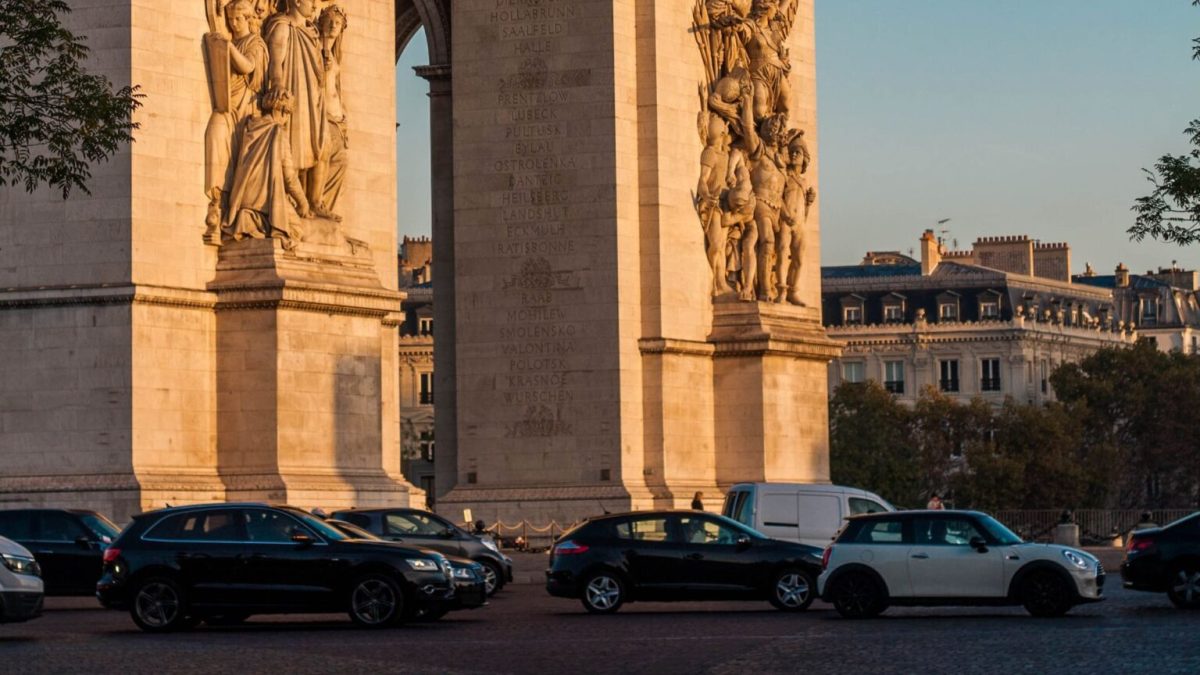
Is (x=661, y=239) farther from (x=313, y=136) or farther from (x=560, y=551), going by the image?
(x=560, y=551)

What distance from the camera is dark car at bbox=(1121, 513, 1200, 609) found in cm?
3956

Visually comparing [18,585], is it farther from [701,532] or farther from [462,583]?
[701,532]

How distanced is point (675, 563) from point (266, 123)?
9647mm

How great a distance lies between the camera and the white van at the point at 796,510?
143 feet

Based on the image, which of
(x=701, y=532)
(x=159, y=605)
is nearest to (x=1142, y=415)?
(x=701, y=532)

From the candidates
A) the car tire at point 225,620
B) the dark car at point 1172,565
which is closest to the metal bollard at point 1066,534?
the dark car at point 1172,565

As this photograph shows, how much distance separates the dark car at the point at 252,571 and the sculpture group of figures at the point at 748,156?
2213cm

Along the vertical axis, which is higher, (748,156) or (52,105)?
(748,156)

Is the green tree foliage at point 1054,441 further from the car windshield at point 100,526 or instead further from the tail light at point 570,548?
the car windshield at point 100,526

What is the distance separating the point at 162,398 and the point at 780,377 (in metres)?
17.7

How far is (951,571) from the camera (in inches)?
1471

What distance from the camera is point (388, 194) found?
46.3 m

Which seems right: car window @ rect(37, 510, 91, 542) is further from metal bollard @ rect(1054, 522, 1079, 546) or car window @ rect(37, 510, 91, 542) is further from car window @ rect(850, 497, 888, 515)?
metal bollard @ rect(1054, 522, 1079, 546)

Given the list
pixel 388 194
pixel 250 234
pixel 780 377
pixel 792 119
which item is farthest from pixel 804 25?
pixel 250 234
